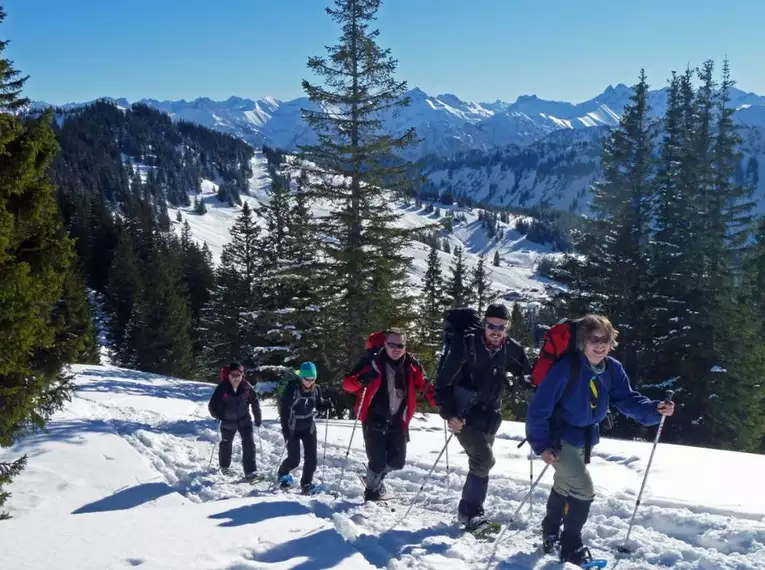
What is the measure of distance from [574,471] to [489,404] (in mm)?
1137

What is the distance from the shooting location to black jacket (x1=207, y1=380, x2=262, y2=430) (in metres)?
9.05

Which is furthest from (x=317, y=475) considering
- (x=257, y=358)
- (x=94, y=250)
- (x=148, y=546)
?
(x=94, y=250)

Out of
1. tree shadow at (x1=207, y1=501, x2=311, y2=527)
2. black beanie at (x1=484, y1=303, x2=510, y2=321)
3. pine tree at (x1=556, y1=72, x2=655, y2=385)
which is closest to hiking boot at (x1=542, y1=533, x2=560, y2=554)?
black beanie at (x1=484, y1=303, x2=510, y2=321)

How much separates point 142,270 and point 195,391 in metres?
33.1

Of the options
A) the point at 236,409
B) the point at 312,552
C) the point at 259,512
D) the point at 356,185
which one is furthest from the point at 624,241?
the point at 312,552

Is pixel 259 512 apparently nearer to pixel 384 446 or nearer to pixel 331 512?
pixel 331 512

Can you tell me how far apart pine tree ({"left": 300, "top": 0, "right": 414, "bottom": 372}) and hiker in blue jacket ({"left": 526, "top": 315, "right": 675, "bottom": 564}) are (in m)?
11.9

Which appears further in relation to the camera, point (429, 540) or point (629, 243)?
point (629, 243)

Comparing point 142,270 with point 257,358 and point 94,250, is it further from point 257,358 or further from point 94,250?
point 257,358

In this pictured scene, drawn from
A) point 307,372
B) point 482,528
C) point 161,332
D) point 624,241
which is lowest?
point 161,332

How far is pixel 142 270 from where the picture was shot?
50156mm

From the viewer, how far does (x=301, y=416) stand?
8078 millimetres

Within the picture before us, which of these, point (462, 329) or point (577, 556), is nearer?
point (577, 556)

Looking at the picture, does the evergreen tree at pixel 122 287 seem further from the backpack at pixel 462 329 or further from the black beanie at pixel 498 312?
the black beanie at pixel 498 312
